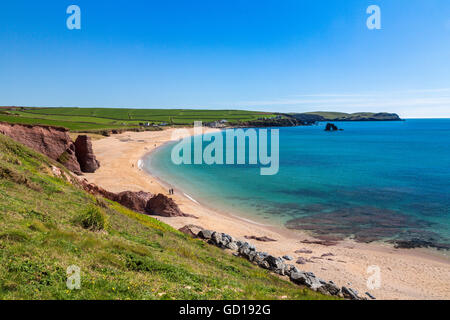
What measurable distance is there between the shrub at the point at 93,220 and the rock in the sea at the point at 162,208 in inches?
641

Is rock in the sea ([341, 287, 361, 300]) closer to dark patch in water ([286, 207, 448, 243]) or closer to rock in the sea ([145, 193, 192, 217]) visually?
dark patch in water ([286, 207, 448, 243])

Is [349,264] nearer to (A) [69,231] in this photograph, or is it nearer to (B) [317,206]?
(B) [317,206]

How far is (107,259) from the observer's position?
1033 centimetres

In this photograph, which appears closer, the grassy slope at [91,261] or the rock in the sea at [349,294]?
the grassy slope at [91,261]

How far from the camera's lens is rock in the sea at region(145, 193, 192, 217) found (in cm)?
3039

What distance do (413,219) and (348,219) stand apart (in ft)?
23.3

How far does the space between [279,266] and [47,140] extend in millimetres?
34975

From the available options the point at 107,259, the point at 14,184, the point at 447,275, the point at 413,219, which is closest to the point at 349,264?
the point at 447,275

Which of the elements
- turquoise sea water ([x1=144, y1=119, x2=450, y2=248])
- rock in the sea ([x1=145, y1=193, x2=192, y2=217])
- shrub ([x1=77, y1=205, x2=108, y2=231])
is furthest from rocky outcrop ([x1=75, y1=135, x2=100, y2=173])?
shrub ([x1=77, y1=205, x2=108, y2=231])

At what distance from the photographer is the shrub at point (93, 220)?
44.6 ft

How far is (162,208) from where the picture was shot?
30.7 meters

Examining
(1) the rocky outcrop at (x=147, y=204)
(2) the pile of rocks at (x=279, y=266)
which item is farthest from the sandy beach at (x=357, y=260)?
(2) the pile of rocks at (x=279, y=266)

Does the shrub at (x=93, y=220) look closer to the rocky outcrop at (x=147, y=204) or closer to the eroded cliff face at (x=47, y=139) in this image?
the rocky outcrop at (x=147, y=204)

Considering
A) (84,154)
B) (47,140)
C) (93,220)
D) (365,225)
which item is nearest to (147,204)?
(93,220)
